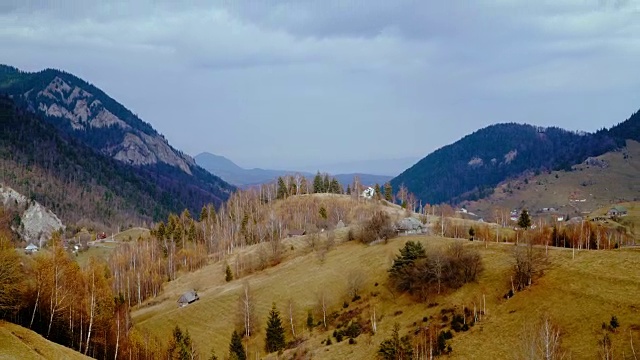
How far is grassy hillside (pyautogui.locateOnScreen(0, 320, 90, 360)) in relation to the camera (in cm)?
4155

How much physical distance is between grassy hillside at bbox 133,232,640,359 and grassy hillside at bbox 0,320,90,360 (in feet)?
120

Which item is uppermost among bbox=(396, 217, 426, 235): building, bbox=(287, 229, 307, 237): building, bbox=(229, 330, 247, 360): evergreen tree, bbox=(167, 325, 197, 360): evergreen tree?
bbox=(396, 217, 426, 235): building

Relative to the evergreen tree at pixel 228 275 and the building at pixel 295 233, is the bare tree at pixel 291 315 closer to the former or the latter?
the evergreen tree at pixel 228 275

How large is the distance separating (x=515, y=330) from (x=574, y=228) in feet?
183

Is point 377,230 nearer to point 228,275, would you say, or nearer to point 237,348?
point 228,275

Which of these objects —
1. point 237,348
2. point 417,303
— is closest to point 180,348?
A: point 237,348

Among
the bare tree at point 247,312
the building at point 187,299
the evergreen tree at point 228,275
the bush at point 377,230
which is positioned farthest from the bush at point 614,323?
the evergreen tree at point 228,275

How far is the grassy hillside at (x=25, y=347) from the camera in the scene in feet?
136

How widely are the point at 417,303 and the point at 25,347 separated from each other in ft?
182

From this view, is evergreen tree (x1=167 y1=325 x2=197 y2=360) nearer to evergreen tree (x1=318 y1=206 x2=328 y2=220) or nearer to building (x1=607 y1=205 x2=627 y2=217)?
evergreen tree (x1=318 y1=206 x2=328 y2=220)

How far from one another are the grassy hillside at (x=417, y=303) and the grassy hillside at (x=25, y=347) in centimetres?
3664

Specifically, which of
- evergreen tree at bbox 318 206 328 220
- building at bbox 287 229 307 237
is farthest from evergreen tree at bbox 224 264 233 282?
evergreen tree at bbox 318 206 328 220

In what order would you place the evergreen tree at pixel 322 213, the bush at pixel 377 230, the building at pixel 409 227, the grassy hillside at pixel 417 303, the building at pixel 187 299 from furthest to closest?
the evergreen tree at pixel 322 213 < the building at pixel 409 227 < the bush at pixel 377 230 < the building at pixel 187 299 < the grassy hillside at pixel 417 303

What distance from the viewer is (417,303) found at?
8012cm
